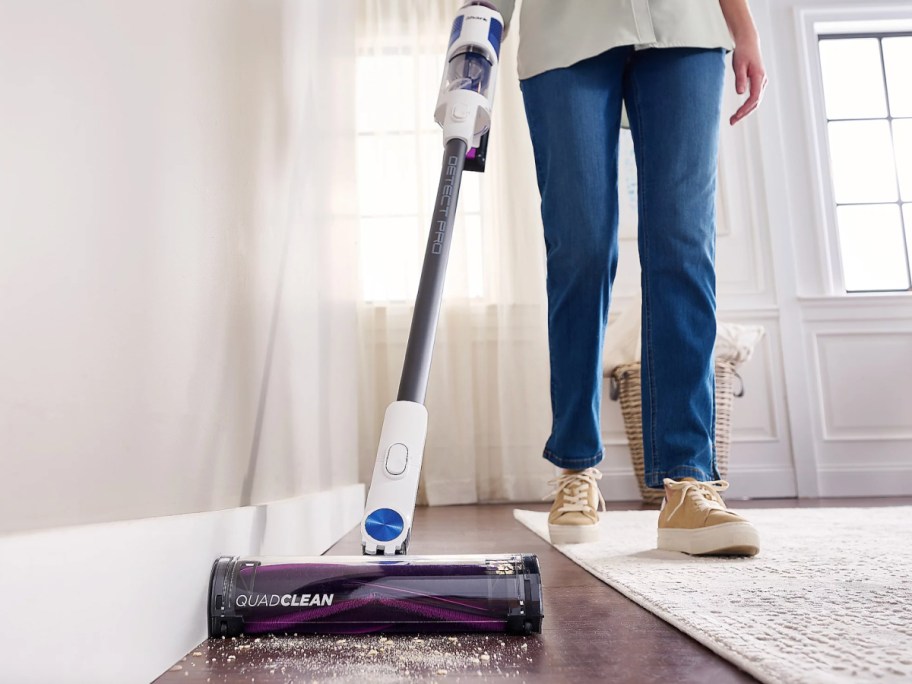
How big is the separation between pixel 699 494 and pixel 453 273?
5.34ft

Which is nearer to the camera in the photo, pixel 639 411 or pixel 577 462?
pixel 577 462

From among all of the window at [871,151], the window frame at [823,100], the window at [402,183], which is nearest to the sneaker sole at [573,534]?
the window at [402,183]

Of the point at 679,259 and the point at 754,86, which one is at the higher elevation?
the point at 754,86

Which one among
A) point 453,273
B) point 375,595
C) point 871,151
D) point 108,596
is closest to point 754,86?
point 375,595

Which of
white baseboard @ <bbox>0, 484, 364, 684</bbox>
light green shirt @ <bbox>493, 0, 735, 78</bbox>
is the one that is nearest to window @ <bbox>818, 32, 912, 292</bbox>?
light green shirt @ <bbox>493, 0, 735, 78</bbox>

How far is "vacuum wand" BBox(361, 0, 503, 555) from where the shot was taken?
600 mm

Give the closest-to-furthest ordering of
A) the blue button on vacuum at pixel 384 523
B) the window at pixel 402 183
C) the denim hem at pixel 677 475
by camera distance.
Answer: the blue button on vacuum at pixel 384 523 < the denim hem at pixel 677 475 < the window at pixel 402 183

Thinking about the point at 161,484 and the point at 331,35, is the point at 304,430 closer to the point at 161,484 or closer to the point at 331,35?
the point at 161,484

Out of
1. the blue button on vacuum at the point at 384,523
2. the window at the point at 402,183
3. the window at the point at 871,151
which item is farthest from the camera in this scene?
the window at the point at 871,151

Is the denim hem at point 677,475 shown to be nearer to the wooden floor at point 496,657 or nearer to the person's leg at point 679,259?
the person's leg at point 679,259

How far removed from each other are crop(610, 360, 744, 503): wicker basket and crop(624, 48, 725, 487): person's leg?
3.64 feet

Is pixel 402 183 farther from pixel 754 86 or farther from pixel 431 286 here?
pixel 431 286

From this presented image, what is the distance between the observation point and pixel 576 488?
113 centimetres

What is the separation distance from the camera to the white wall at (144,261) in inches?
12.9
